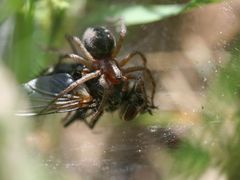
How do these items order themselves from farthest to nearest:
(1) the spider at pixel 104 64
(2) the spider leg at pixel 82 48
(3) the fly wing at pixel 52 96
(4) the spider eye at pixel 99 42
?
(2) the spider leg at pixel 82 48
(4) the spider eye at pixel 99 42
(1) the spider at pixel 104 64
(3) the fly wing at pixel 52 96

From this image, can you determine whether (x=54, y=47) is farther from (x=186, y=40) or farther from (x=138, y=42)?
(x=186, y=40)

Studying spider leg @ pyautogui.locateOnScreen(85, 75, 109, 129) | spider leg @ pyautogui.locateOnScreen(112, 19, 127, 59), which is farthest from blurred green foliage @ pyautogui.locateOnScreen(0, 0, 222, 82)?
spider leg @ pyautogui.locateOnScreen(85, 75, 109, 129)

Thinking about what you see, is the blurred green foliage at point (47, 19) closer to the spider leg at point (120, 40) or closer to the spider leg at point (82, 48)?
the spider leg at point (120, 40)

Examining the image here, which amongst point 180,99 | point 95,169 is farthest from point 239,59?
point 95,169

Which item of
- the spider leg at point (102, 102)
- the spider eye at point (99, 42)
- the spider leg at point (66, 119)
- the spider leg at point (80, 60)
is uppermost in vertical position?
the spider eye at point (99, 42)

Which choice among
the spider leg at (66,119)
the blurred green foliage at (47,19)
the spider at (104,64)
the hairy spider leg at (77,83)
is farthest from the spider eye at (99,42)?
the spider leg at (66,119)

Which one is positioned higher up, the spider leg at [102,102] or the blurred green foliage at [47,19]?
the blurred green foliage at [47,19]

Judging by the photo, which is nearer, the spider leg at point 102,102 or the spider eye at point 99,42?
the spider leg at point 102,102
